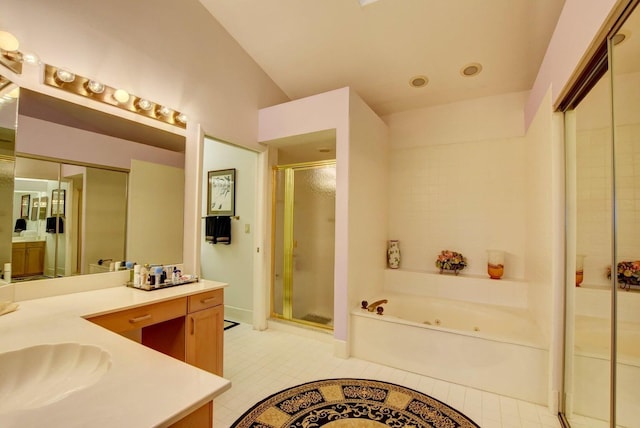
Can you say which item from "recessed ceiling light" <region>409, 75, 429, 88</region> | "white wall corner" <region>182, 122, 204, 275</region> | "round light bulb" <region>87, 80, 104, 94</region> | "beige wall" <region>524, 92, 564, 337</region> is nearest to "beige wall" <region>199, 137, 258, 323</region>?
"white wall corner" <region>182, 122, 204, 275</region>

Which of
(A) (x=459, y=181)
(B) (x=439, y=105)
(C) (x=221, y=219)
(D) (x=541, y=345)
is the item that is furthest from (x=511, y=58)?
(C) (x=221, y=219)

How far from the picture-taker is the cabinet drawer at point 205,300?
1891mm

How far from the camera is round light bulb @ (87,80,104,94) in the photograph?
6.00 feet

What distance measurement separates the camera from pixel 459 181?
→ 131 inches

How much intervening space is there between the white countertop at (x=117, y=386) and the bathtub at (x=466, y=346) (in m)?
1.99

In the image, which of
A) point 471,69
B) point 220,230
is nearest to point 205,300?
point 220,230

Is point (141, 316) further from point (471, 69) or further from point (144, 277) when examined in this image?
point (471, 69)

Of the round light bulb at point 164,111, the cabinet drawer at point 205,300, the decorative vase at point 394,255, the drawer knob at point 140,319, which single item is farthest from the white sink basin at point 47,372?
the decorative vase at point 394,255

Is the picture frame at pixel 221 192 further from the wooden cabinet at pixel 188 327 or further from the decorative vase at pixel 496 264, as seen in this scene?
the decorative vase at pixel 496 264

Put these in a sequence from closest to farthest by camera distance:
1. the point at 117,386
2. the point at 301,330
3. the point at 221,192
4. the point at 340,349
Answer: the point at 117,386
the point at 340,349
the point at 301,330
the point at 221,192

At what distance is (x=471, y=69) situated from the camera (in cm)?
281

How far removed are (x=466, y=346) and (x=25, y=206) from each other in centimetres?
293

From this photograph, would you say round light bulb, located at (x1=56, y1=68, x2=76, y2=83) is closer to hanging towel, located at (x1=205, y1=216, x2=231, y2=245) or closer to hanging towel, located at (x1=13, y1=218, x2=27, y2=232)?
hanging towel, located at (x1=13, y1=218, x2=27, y2=232)

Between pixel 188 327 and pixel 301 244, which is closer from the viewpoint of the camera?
pixel 188 327
